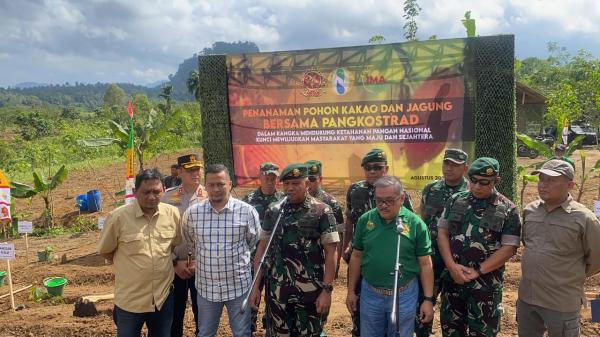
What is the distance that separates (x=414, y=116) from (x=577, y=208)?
4275 millimetres

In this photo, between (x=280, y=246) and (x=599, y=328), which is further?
(x=599, y=328)

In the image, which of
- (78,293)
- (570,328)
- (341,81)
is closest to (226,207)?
(570,328)

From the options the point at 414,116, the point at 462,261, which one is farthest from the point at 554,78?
the point at 462,261

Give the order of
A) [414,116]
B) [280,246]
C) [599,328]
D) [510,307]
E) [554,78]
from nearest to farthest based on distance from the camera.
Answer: [280,246], [599,328], [510,307], [414,116], [554,78]

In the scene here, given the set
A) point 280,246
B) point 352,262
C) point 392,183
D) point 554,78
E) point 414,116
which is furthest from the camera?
point 554,78

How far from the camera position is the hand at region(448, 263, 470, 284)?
2775 millimetres

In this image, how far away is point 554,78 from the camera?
27453 mm

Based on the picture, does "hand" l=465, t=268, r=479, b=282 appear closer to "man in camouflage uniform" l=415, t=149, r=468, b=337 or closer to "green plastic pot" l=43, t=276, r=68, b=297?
"man in camouflage uniform" l=415, t=149, r=468, b=337

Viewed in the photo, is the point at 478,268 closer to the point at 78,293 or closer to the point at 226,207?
the point at 226,207

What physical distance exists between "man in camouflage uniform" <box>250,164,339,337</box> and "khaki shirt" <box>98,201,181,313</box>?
2.12 feet

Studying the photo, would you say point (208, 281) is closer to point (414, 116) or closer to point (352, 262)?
point (352, 262)

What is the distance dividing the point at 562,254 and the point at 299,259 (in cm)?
162

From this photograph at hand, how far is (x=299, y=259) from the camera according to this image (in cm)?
295

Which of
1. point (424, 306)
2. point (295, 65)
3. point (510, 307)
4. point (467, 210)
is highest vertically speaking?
point (295, 65)
